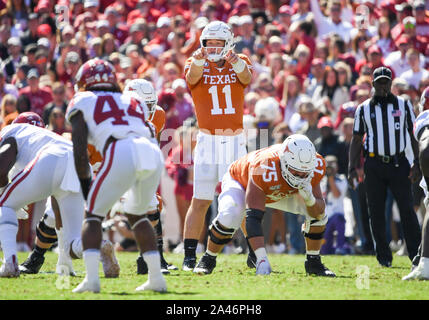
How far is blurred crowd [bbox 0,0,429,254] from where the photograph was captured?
41.5 ft

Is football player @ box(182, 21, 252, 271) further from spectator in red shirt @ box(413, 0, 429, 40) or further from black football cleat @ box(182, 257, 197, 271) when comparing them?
spectator in red shirt @ box(413, 0, 429, 40)

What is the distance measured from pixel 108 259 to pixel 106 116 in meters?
1.56

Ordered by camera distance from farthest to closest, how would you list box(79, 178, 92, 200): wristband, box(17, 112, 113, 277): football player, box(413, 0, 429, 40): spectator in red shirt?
1. box(413, 0, 429, 40): spectator in red shirt
2. box(17, 112, 113, 277): football player
3. box(79, 178, 92, 200): wristband

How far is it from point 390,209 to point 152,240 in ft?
19.6

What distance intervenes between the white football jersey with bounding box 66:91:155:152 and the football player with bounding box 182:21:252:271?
2.43 meters

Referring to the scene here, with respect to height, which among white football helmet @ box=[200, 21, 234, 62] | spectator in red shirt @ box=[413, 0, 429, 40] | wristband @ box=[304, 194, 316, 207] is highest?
spectator in red shirt @ box=[413, 0, 429, 40]

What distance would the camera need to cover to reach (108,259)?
7668 millimetres

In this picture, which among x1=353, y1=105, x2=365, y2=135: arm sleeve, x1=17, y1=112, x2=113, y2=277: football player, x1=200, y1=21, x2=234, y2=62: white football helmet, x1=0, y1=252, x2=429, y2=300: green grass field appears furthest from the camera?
x1=353, y1=105, x2=365, y2=135: arm sleeve

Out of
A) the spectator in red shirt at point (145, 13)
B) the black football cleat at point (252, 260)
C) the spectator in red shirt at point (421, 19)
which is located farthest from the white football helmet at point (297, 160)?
the spectator in red shirt at point (145, 13)

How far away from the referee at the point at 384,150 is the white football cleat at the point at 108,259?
131 inches

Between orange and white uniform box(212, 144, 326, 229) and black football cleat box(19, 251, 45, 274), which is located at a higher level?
orange and white uniform box(212, 144, 326, 229)

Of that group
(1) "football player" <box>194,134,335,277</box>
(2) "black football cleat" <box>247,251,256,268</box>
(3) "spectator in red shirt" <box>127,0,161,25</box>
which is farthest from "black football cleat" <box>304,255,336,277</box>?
(3) "spectator in red shirt" <box>127,0,161,25</box>
